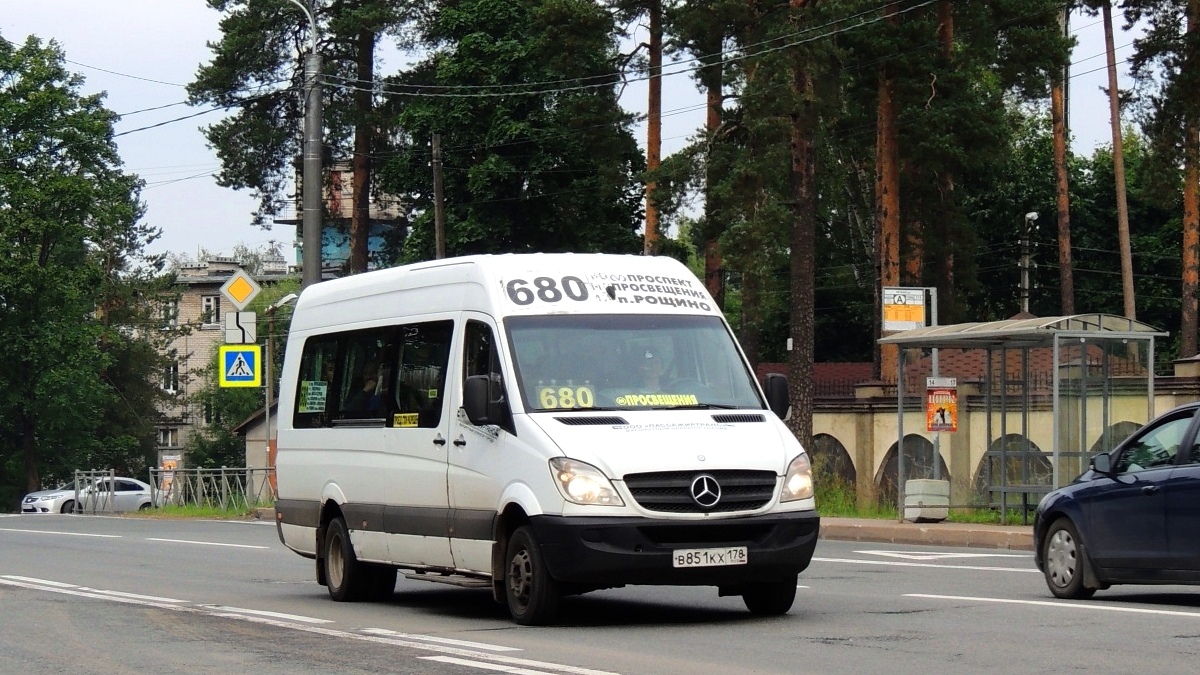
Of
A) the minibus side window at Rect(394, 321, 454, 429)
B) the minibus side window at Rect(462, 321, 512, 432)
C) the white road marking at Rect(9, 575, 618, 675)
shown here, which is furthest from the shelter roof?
the white road marking at Rect(9, 575, 618, 675)

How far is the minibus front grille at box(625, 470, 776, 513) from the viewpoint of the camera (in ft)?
36.9

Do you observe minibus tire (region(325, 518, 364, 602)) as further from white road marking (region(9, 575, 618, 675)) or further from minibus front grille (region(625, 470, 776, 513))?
minibus front grille (region(625, 470, 776, 513))

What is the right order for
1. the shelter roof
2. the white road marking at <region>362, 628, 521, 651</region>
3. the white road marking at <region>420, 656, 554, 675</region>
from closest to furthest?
1. the white road marking at <region>420, 656, 554, 675</region>
2. the white road marking at <region>362, 628, 521, 651</region>
3. the shelter roof

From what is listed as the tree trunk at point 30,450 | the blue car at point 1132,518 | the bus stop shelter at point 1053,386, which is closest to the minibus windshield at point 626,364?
the blue car at point 1132,518

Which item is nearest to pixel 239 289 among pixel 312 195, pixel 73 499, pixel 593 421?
pixel 312 195

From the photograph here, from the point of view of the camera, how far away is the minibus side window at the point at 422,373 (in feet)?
43.2

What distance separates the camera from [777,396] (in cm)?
1253

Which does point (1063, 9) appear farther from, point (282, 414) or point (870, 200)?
point (282, 414)

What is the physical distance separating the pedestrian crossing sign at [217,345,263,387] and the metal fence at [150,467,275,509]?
2.71 m

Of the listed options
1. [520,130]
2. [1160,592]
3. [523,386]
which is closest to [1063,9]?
[520,130]

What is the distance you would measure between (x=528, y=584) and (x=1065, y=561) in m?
4.33

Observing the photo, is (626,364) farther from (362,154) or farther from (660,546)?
(362,154)

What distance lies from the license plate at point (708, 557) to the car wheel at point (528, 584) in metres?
0.83

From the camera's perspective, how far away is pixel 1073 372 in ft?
76.1
